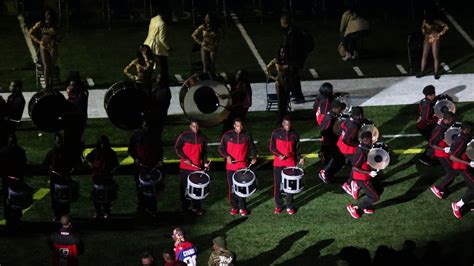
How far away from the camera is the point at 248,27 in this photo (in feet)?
116

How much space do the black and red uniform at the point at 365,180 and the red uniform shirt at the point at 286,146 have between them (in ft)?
3.41

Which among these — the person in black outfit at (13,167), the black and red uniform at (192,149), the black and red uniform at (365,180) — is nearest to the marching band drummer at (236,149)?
the black and red uniform at (192,149)

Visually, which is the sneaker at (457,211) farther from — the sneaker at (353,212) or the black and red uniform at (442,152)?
the sneaker at (353,212)

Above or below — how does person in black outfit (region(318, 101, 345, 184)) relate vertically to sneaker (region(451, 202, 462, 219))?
above

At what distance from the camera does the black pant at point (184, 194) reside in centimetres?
2481

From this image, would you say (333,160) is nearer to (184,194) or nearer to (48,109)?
(184,194)

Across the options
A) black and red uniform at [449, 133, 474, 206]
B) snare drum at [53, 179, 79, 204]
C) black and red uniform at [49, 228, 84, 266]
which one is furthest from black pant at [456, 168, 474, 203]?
black and red uniform at [49, 228, 84, 266]

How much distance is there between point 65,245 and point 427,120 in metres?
8.22

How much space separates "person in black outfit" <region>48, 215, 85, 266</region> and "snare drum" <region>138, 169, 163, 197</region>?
9.67 ft

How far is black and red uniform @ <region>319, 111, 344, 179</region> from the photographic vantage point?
26172 millimetres

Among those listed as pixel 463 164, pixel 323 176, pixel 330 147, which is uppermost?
pixel 463 164

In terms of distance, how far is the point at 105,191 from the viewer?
24.2 metres

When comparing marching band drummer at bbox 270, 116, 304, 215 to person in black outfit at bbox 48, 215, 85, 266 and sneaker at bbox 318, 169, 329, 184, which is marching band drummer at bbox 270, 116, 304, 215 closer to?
sneaker at bbox 318, 169, 329, 184

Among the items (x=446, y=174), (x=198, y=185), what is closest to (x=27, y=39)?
(x=198, y=185)
